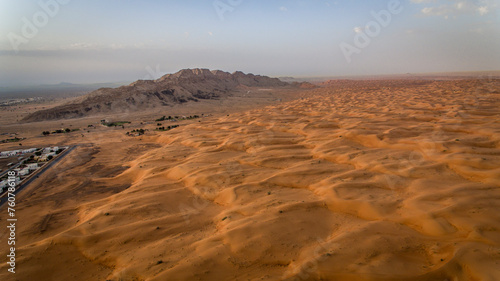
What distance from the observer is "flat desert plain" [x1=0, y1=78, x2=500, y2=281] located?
315cm

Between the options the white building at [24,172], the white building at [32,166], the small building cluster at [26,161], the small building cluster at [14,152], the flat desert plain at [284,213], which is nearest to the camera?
the flat desert plain at [284,213]

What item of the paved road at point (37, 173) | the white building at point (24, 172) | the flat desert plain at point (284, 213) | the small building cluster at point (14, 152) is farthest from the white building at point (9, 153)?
the flat desert plain at point (284, 213)

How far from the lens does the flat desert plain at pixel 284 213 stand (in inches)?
124

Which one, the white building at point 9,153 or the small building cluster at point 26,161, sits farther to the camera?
the white building at point 9,153

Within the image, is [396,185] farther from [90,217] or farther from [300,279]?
[90,217]

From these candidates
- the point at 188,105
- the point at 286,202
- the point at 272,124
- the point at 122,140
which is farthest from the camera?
the point at 188,105

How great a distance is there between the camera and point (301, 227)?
13.0 feet

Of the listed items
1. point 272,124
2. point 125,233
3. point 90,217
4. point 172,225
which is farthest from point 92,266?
point 272,124

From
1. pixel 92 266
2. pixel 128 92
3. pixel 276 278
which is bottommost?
pixel 92 266

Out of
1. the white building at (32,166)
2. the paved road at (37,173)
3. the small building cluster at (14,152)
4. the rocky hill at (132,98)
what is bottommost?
the paved road at (37,173)

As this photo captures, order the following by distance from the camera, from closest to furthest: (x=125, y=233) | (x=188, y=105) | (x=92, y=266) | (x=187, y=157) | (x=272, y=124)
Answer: (x=92, y=266) → (x=125, y=233) → (x=187, y=157) → (x=272, y=124) → (x=188, y=105)

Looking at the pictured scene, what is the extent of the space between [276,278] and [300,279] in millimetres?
263

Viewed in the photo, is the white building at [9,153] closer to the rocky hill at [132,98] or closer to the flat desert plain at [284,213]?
the flat desert plain at [284,213]

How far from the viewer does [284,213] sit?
14.2ft
